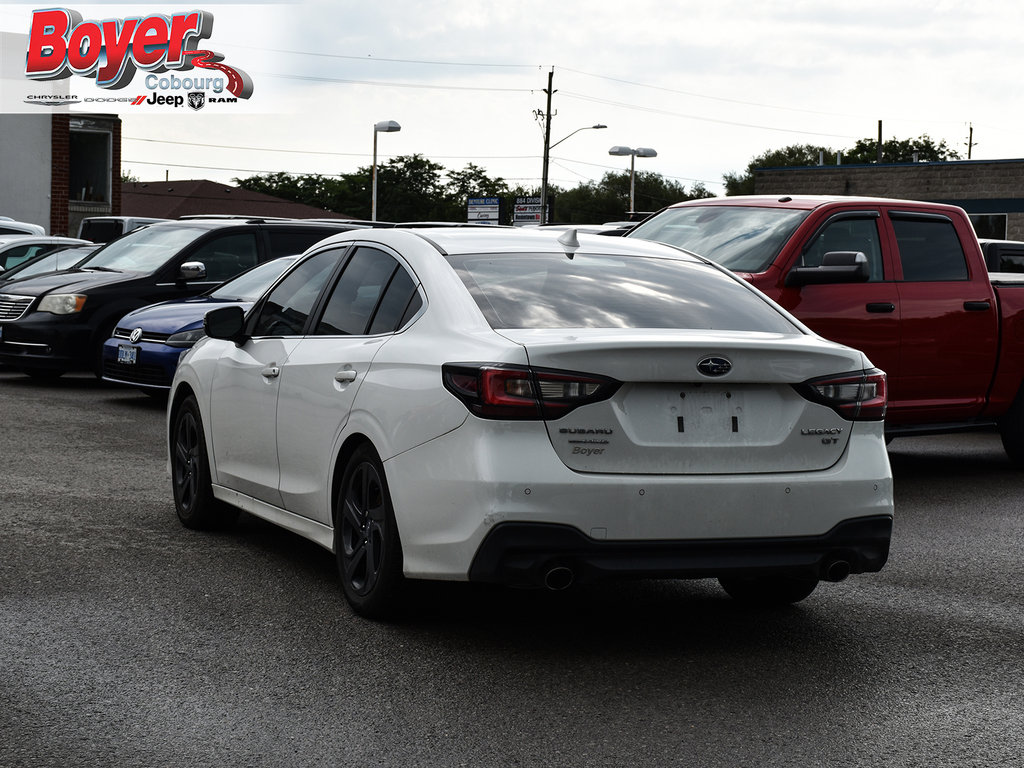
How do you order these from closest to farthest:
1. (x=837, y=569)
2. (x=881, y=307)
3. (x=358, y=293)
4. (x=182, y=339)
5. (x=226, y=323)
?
(x=837, y=569)
(x=358, y=293)
(x=226, y=323)
(x=881, y=307)
(x=182, y=339)

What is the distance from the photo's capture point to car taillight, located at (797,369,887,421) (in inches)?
206

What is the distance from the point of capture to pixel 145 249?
1588 centimetres

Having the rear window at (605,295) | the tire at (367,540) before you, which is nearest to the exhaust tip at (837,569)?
the rear window at (605,295)

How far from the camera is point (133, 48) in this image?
4200 cm

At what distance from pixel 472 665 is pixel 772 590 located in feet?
5.22

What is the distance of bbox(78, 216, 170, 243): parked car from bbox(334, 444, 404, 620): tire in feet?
65.7

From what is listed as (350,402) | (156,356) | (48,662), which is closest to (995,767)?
(350,402)

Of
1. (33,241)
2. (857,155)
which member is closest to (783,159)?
(857,155)

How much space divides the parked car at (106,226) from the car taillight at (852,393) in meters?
20.9

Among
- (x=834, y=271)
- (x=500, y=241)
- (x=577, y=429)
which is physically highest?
(x=500, y=241)

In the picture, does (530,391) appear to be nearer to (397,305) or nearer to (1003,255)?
(397,305)

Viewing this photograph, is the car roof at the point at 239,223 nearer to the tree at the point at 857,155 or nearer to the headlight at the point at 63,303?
the headlight at the point at 63,303

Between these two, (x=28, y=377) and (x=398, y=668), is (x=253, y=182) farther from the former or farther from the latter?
(x=398, y=668)

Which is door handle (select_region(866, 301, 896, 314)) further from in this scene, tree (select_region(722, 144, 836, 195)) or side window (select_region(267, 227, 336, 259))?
tree (select_region(722, 144, 836, 195))
